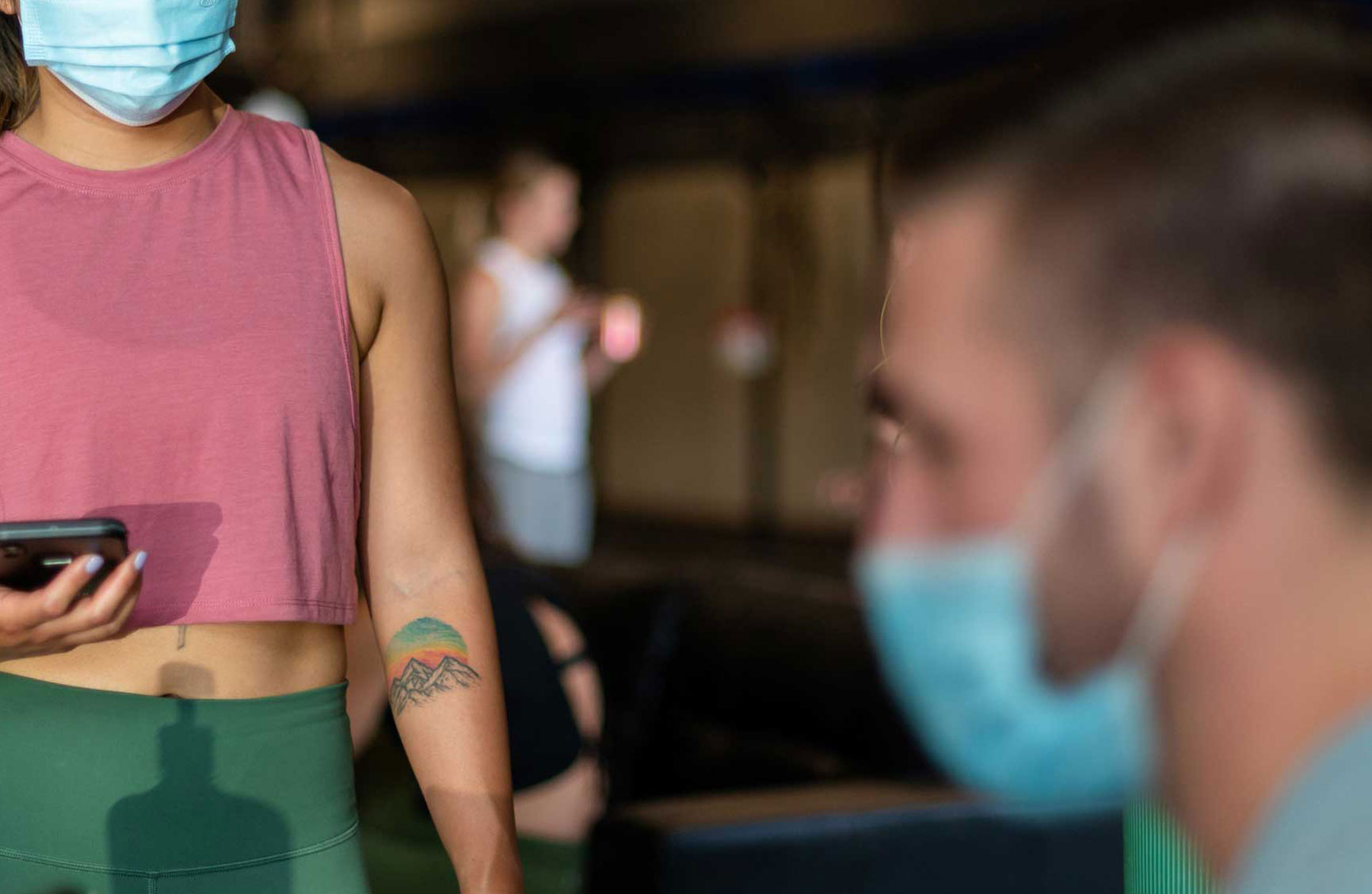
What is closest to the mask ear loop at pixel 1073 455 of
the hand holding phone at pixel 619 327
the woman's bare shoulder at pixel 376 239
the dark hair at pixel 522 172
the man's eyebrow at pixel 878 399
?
the man's eyebrow at pixel 878 399

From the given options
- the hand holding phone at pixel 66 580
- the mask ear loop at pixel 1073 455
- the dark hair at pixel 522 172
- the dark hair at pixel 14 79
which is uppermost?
the dark hair at pixel 14 79

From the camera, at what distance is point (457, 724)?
133 cm

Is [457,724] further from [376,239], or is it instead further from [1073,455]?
[1073,455]

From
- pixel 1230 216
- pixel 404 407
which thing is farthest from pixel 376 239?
pixel 1230 216

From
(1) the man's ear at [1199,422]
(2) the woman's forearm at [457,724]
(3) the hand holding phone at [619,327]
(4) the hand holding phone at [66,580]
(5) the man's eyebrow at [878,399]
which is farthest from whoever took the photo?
(3) the hand holding phone at [619,327]

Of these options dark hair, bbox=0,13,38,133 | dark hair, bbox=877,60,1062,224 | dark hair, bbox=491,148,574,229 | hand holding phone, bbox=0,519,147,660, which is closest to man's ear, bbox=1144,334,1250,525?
dark hair, bbox=877,60,1062,224

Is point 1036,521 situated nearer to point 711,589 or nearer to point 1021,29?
point 711,589

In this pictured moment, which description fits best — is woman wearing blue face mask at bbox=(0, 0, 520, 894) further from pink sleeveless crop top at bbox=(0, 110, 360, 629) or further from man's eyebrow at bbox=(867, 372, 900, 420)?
man's eyebrow at bbox=(867, 372, 900, 420)

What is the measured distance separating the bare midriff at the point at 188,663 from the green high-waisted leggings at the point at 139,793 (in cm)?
2

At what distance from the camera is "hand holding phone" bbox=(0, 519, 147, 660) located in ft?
3.53

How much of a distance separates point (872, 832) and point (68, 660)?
1.37m

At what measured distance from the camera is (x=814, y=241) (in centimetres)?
919

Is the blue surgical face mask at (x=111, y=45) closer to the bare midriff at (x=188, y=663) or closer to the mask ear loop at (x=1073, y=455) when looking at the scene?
the bare midriff at (x=188, y=663)

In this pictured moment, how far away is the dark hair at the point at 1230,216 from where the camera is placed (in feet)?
1.94
